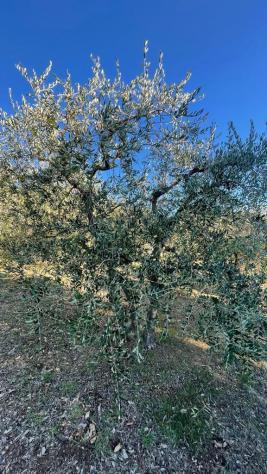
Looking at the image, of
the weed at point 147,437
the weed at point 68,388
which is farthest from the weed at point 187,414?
the weed at point 68,388

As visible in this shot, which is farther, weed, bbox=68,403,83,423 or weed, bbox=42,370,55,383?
weed, bbox=42,370,55,383

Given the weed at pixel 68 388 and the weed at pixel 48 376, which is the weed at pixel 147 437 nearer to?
the weed at pixel 68 388

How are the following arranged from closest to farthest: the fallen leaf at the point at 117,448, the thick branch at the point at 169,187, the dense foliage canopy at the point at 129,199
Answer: the dense foliage canopy at the point at 129,199 → the fallen leaf at the point at 117,448 → the thick branch at the point at 169,187

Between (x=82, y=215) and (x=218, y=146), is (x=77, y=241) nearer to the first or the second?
(x=82, y=215)

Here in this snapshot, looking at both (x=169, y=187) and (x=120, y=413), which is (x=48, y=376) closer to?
(x=120, y=413)

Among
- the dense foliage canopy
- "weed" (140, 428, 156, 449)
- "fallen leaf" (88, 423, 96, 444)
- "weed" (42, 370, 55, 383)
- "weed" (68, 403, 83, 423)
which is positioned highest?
the dense foliage canopy

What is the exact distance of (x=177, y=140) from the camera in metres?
6.18

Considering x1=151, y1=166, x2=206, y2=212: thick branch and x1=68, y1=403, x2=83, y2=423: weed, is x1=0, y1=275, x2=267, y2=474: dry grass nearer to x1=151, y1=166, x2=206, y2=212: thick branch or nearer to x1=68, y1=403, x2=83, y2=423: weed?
x1=68, y1=403, x2=83, y2=423: weed

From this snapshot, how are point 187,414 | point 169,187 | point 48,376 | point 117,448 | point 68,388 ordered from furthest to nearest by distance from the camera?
point 48,376 < point 68,388 < point 169,187 < point 187,414 < point 117,448

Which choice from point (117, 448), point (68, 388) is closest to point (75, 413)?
point (68, 388)

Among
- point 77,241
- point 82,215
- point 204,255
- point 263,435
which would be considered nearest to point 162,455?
point 263,435

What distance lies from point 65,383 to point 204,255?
15.0 feet

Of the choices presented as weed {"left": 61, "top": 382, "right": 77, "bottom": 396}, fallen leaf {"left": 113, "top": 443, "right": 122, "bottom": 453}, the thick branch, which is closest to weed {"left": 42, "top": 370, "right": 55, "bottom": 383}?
weed {"left": 61, "top": 382, "right": 77, "bottom": 396}

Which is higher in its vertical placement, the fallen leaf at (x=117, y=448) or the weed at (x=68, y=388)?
the weed at (x=68, y=388)
